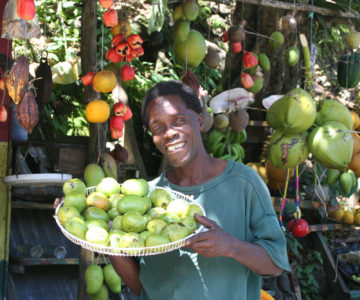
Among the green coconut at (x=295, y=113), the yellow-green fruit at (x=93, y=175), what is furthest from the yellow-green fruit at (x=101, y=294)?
the green coconut at (x=295, y=113)

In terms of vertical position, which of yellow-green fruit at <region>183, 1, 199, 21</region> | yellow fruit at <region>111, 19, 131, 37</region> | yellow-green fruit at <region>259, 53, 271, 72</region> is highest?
yellow-green fruit at <region>183, 1, 199, 21</region>

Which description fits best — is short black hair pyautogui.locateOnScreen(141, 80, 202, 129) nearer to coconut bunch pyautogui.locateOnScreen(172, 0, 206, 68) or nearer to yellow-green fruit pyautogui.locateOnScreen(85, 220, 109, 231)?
yellow-green fruit pyautogui.locateOnScreen(85, 220, 109, 231)

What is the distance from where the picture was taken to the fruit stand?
1923mm

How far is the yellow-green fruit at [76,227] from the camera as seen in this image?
165 centimetres

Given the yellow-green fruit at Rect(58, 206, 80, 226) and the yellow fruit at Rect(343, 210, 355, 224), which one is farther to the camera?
the yellow fruit at Rect(343, 210, 355, 224)

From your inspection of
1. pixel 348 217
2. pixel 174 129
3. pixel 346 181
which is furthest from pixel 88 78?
pixel 348 217

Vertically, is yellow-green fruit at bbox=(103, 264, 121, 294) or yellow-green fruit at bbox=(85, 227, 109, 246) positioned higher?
yellow-green fruit at bbox=(85, 227, 109, 246)

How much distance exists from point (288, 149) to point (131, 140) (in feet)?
5.69

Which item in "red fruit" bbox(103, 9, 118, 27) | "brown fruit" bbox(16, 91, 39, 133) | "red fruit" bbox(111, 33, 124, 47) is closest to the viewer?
"brown fruit" bbox(16, 91, 39, 133)

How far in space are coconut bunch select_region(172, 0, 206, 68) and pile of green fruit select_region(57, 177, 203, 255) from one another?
1.62 metres

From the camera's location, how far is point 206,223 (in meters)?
1.60

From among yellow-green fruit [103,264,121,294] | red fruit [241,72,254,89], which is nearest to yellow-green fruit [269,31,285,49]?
red fruit [241,72,254,89]

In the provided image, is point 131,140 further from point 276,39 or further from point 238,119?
point 276,39

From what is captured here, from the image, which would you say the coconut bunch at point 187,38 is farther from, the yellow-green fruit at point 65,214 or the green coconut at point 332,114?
the yellow-green fruit at point 65,214
